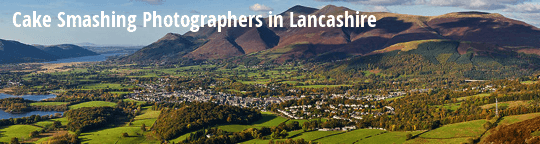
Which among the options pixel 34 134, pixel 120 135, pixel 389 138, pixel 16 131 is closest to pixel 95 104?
Answer: pixel 16 131

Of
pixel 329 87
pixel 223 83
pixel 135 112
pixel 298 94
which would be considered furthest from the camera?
pixel 223 83

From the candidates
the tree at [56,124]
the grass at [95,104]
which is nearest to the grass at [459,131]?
the tree at [56,124]

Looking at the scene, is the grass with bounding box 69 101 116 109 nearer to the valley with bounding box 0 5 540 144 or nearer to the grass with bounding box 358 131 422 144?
the valley with bounding box 0 5 540 144

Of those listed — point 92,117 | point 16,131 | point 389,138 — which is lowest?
point 16,131

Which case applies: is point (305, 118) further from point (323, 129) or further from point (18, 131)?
point (18, 131)

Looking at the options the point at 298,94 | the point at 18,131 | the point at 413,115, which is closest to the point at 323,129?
the point at 413,115

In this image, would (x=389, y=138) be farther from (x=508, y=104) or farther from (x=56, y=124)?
(x=56, y=124)
